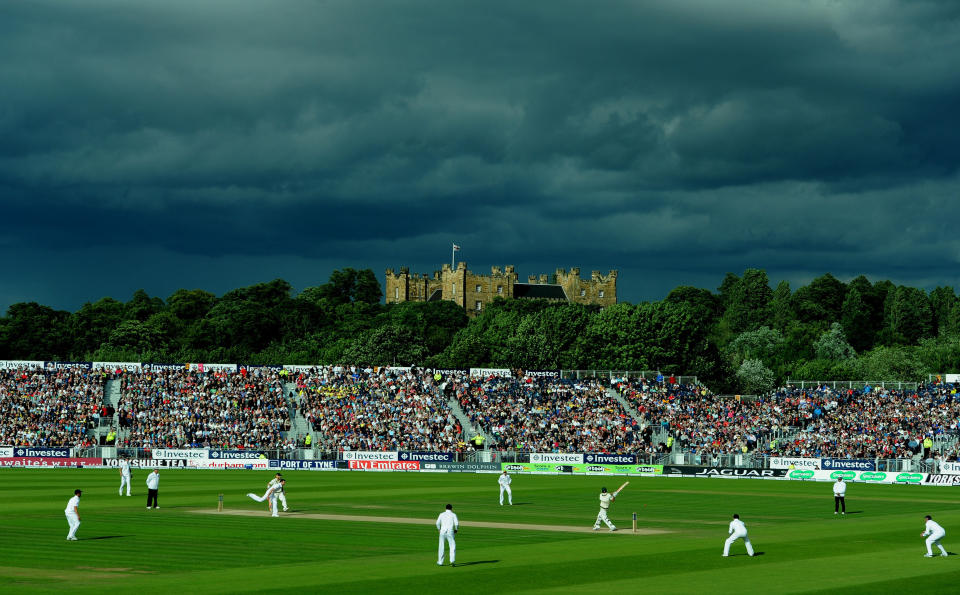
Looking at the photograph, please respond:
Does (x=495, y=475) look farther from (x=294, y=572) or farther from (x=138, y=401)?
(x=294, y=572)

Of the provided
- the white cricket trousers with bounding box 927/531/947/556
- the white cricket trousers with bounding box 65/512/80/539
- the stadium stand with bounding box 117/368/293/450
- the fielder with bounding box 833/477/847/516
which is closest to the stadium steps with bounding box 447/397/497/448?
the stadium stand with bounding box 117/368/293/450

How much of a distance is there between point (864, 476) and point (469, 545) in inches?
1743

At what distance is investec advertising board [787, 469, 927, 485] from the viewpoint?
2645 inches

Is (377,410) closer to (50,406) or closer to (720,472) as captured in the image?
(50,406)

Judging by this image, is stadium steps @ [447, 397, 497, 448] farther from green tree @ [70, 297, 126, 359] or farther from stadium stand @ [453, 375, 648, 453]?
green tree @ [70, 297, 126, 359]

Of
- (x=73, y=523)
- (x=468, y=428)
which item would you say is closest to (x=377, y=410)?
(x=468, y=428)

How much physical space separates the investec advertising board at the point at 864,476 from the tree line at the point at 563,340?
5323 cm

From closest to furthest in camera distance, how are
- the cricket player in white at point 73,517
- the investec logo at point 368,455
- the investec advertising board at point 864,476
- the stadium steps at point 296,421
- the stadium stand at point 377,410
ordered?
the cricket player in white at point 73,517 < the investec advertising board at point 864,476 < the investec logo at point 368,455 < the stadium stand at point 377,410 < the stadium steps at point 296,421

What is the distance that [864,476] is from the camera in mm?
70188

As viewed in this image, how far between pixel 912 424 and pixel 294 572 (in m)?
60.0

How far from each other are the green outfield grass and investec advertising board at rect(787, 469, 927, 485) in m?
9.41

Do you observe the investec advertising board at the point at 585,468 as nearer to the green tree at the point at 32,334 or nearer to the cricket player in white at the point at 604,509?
the cricket player in white at the point at 604,509

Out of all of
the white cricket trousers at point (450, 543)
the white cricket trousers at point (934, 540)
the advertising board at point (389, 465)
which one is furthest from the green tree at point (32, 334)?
the white cricket trousers at point (934, 540)

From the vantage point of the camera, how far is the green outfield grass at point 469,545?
84.4 feet
